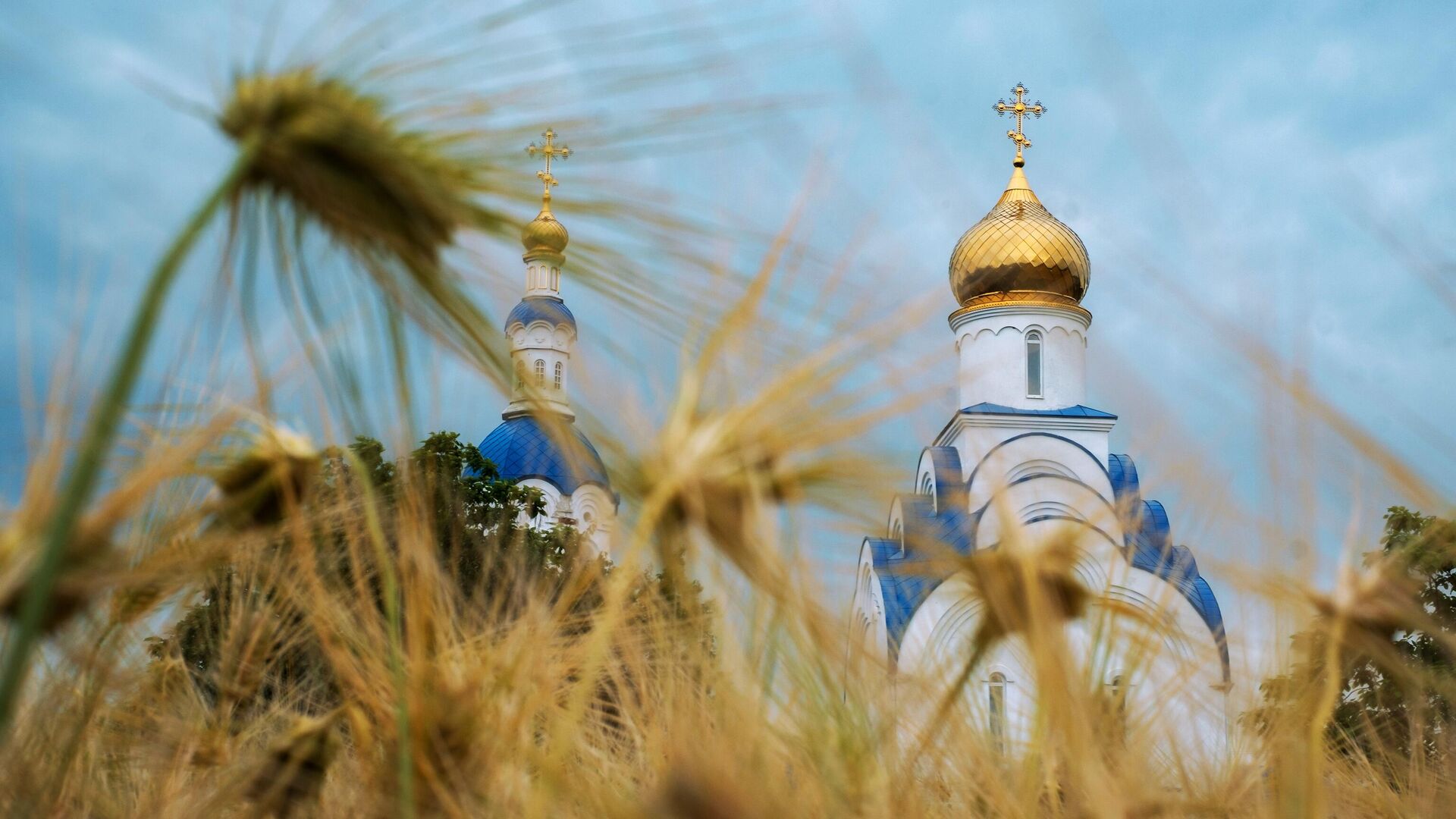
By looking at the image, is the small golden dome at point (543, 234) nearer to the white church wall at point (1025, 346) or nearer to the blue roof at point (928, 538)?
the blue roof at point (928, 538)

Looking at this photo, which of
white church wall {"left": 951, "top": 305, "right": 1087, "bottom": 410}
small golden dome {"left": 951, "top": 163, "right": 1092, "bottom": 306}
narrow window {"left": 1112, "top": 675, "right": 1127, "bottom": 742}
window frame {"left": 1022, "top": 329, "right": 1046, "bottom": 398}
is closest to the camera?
narrow window {"left": 1112, "top": 675, "right": 1127, "bottom": 742}

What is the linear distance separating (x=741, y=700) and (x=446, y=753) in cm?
35

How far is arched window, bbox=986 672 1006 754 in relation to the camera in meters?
2.16

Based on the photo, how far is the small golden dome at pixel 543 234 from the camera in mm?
1531

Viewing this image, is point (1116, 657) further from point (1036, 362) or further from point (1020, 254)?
point (1036, 362)

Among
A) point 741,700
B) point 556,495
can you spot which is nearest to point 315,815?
point 741,700

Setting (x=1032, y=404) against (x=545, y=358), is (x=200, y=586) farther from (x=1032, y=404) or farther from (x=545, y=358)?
(x=545, y=358)

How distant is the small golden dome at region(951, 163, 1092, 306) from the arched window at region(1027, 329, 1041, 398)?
991mm

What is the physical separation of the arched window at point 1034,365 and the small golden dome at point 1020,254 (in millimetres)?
991

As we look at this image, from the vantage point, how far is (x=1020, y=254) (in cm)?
2562

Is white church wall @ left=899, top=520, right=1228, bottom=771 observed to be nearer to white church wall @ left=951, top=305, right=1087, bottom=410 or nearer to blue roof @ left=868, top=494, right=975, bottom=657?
blue roof @ left=868, top=494, right=975, bottom=657

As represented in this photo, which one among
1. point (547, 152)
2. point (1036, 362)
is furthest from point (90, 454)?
point (1036, 362)

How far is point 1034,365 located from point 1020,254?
233 centimetres

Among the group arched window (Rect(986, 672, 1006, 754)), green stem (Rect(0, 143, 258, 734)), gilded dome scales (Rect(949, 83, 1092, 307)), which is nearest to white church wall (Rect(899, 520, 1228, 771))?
arched window (Rect(986, 672, 1006, 754))
